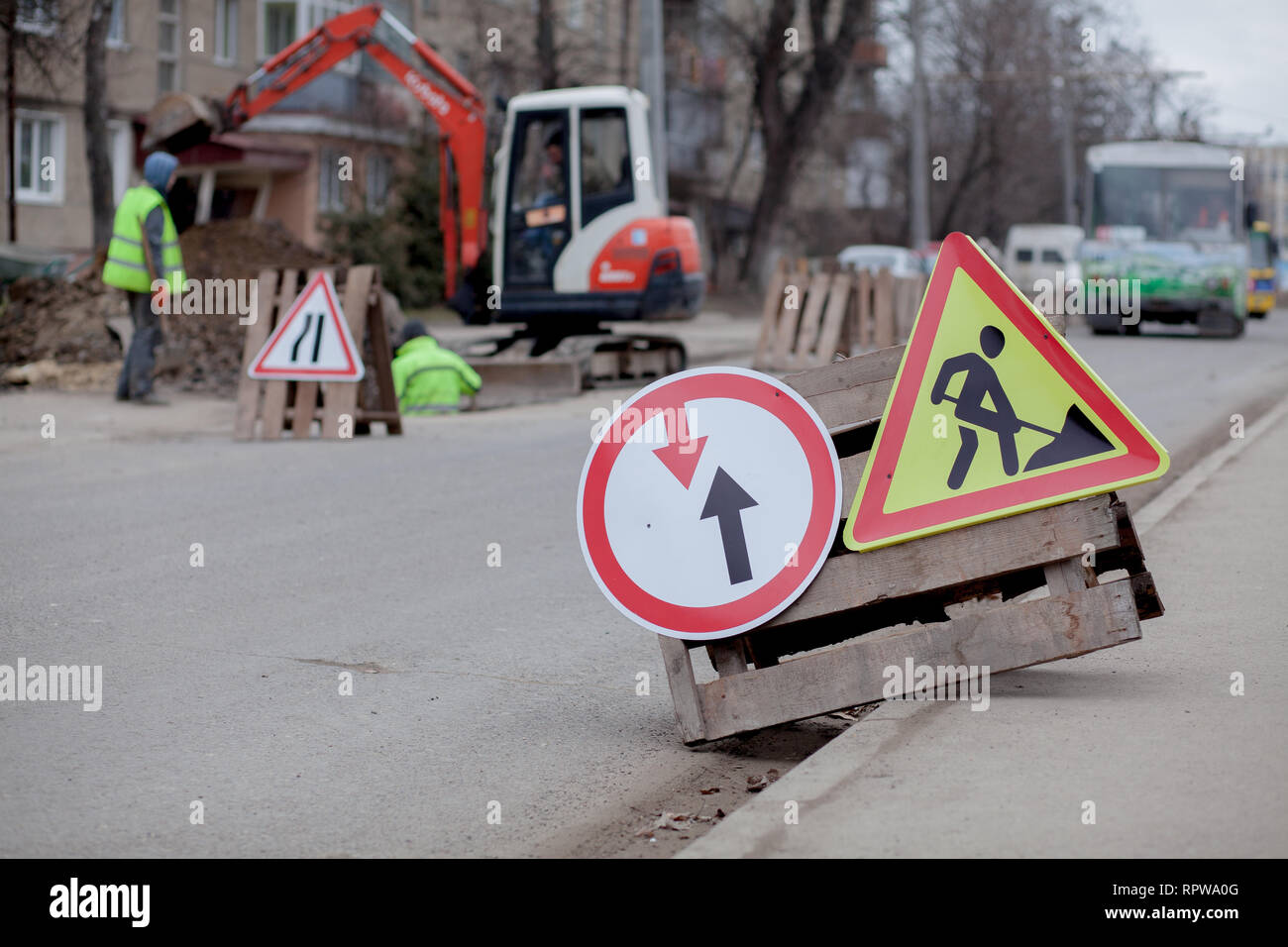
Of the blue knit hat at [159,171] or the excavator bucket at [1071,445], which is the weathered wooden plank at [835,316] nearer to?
the blue knit hat at [159,171]

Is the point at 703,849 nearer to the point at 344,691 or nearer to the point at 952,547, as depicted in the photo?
the point at 952,547

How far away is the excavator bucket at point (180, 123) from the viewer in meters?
16.8

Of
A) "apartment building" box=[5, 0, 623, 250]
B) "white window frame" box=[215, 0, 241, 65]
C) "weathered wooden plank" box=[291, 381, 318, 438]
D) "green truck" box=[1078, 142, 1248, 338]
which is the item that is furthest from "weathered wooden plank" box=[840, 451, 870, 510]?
"white window frame" box=[215, 0, 241, 65]

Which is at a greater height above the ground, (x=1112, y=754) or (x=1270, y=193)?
(x=1270, y=193)

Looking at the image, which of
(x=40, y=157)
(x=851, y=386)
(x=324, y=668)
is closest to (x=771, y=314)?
(x=324, y=668)

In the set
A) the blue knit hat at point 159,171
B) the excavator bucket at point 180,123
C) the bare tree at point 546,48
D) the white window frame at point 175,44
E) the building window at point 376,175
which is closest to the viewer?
the blue knit hat at point 159,171

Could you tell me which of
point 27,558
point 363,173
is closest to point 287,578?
point 27,558

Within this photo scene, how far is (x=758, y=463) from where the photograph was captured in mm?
4715

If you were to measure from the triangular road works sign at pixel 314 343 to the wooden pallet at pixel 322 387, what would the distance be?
19cm

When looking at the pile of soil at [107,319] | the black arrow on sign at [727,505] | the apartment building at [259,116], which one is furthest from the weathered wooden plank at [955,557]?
the apartment building at [259,116]

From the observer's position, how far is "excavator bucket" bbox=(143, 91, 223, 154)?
663 inches

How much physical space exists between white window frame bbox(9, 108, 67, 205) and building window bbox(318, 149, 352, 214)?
6739mm

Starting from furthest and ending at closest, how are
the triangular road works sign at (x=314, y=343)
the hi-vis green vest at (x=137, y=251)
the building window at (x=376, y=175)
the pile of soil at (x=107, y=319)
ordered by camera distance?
1. the building window at (x=376, y=175)
2. the pile of soil at (x=107, y=319)
3. the hi-vis green vest at (x=137, y=251)
4. the triangular road works sign at (x=314, y=343)
